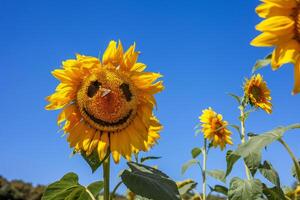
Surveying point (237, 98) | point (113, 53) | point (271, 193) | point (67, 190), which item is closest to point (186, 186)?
point (237, 98)

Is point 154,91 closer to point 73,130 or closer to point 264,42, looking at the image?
point 73,130

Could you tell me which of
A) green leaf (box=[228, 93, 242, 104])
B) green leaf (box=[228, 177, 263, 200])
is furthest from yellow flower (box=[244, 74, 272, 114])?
green leaf (box=[228, 177, 263, 200])

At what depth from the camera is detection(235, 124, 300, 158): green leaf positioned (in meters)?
2.46

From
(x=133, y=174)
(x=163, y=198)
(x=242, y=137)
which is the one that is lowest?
(x=163, y=198)

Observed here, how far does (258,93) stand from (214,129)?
117cm

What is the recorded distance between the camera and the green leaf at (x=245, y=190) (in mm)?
3682

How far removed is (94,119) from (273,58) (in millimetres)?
1415

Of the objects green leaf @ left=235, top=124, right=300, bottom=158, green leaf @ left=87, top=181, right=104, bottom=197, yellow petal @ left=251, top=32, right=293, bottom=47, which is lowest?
green leaf @ left=235, top=124, right=300, bottom=158

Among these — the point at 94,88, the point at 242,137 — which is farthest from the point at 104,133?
the point at 242,137

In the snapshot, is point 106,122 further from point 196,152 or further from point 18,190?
point 18,190

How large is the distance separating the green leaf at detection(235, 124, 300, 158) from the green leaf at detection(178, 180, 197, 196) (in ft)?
9.27

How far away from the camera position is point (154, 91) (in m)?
3.23

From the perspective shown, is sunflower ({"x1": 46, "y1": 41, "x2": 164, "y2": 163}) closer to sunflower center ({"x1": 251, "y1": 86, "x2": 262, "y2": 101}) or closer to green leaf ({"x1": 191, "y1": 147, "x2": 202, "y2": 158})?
sunflower center ({"x1": 251, "y1": 86, "x2": 262, "y2": 101})

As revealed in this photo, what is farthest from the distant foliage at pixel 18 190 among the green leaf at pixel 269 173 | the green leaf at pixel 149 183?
the green leaf at pixel 149 183
